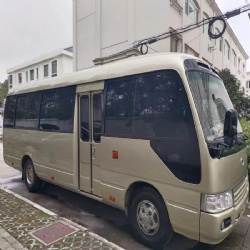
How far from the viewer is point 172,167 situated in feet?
10.9

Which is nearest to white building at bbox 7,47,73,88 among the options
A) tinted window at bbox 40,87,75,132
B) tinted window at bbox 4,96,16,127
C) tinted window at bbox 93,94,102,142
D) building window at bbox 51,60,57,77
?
building window at bbox 51,60,57,77

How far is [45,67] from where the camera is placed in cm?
2773

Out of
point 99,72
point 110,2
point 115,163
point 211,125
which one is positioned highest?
point 110,2

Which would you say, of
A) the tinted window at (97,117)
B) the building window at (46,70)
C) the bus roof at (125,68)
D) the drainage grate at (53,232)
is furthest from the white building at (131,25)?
the building window at (46,70)

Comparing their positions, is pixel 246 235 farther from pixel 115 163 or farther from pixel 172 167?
pixel 115 163

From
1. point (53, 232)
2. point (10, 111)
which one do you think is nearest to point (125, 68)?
point (53, 232)

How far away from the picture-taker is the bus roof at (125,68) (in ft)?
11.4

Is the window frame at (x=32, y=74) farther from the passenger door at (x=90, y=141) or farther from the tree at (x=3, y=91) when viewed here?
the passenger door at (x=90, y=141)

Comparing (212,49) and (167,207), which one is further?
(212,49)

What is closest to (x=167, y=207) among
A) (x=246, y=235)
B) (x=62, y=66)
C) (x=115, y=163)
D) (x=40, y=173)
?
(x=115, y=163)

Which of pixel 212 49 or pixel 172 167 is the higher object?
pixel 212 49

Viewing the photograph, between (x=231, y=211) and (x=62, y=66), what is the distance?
24.4 metres

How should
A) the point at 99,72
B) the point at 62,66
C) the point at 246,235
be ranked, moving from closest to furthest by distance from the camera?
1. the point at 246,235
2. the point at 99,72
3. the point at 62,66

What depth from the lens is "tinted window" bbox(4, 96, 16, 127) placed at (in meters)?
7.25
